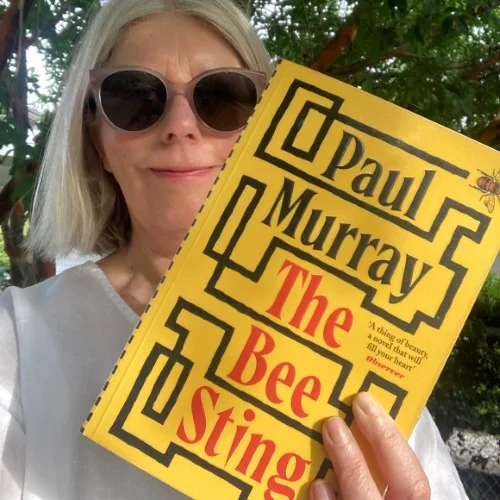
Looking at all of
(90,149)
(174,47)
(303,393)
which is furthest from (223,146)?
(303,393)

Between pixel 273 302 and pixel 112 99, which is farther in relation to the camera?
pixel 112 99

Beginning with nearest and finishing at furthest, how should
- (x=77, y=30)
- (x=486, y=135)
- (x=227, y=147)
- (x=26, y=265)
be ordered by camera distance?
(x=227, y=147) < (x=486, y=135) < (x=77, y=30) < (x=26, y=265)

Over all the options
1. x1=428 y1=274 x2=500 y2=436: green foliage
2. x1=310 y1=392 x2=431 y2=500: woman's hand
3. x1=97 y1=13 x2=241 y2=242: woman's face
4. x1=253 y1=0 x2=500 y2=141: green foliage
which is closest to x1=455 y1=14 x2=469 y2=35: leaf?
x1=253 y1=0 x2=500 y2=141: green foliage

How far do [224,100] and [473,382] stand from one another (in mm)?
2338

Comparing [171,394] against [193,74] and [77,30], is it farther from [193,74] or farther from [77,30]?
[77,30]

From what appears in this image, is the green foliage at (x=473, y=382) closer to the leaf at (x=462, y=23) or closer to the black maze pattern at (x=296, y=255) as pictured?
the leaf at (x=462, y=23)

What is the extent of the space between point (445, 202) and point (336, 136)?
136 mm

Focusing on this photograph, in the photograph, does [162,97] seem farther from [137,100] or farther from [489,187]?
[489,187]

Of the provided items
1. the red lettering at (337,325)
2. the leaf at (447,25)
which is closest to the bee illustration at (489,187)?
the red lettering at (337,325)

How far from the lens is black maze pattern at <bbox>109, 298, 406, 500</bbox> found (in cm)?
57

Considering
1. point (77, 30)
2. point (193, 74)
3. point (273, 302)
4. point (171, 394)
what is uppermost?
point (77, 30)

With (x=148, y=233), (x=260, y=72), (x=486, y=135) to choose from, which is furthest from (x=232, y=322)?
(x=486, y=135)

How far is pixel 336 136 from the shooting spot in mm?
603

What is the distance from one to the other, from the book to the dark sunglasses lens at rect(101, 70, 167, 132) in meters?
0.27
